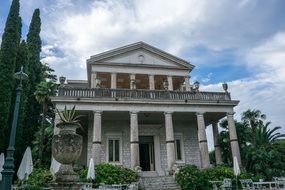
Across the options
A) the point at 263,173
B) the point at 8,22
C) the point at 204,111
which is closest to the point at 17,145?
the point at 8,22

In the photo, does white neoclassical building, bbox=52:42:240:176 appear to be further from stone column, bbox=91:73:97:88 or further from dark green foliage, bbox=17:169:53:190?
dark green foliage, bbox=17:169:53:190

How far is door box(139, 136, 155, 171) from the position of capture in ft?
74.9

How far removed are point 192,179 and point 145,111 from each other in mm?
6045

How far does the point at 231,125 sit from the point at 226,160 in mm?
4722

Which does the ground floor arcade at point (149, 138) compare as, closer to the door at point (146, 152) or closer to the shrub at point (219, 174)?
the door at point (146, 152)

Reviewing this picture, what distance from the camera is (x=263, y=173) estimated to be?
20391 mm

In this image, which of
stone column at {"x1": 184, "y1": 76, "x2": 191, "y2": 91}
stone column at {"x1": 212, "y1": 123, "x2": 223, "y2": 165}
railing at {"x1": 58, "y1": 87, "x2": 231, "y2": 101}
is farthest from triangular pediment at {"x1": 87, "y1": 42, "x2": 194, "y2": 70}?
stone column at {"x1": 212, "y1": 123, "x2": 223, "y2": 165}

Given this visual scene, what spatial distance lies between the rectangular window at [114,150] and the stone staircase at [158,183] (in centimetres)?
405

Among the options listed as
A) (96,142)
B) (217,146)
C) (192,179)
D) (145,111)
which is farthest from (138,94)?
(217,146)

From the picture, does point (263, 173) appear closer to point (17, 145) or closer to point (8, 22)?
point (17, 145)

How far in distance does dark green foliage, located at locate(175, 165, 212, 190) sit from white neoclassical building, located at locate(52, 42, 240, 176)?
5.72ft

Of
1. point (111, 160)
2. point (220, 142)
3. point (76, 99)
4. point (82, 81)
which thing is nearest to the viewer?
point (76, 99)

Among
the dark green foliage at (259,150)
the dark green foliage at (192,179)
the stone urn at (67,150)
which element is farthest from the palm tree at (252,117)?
the stone urn at (67,150)

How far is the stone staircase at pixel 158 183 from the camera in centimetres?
1730
